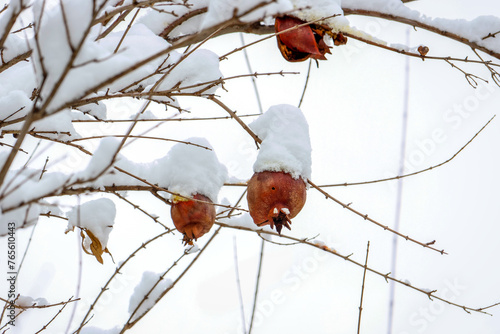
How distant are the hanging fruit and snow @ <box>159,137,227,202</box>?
0.37 m

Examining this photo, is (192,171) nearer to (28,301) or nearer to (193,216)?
(193,216)

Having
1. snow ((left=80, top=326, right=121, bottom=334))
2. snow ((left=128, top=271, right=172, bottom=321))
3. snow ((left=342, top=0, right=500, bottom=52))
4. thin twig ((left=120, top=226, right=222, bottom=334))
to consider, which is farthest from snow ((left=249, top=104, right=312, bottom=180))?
snow ((left=80, top=326, right=121, bottom=334))

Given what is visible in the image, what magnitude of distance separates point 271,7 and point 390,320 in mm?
904

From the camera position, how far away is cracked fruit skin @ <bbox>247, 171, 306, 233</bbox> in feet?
4.15

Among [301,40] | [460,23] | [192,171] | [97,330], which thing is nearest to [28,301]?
[97,330]

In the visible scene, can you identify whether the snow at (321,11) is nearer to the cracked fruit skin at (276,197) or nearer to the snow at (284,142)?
the snow at (284,142)

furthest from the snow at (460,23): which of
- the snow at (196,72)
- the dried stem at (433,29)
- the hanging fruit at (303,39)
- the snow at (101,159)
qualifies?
the snow at (101,159)

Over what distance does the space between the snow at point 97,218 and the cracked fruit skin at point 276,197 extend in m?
0.37

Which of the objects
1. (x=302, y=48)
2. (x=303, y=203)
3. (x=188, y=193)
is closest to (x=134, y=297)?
(x=188, y=193)

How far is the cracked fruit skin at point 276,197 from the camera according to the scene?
1265 millimetres

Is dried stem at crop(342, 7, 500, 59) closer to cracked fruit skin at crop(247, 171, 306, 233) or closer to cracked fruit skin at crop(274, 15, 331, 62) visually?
cracked fruit skin at crop(274, 15, 331, 62)

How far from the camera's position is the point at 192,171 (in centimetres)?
142

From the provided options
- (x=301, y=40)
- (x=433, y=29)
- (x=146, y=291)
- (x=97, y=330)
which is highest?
(x=433, y=29)

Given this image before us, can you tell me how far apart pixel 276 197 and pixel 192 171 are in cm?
28
